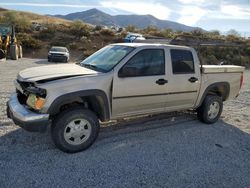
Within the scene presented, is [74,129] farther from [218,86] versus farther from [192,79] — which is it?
[218,86]

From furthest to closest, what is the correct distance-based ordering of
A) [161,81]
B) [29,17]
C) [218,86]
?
[29,17] → [218,86] → [161,81]

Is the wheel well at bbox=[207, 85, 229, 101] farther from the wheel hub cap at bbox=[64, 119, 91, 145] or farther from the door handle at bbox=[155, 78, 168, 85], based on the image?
the wheel hub cap at bbox=[64, 119, 91, 145]

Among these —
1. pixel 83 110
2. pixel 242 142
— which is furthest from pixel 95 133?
pixel 242 142

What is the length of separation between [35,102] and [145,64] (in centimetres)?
A: 217

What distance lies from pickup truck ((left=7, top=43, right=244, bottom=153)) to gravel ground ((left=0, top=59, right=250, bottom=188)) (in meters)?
0.42

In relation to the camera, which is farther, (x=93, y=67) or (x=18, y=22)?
(x=18, y=22)

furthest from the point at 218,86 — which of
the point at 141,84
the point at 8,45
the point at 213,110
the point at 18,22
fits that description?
the point at 18,22

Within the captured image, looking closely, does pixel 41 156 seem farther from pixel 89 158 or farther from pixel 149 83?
pixel 149 83

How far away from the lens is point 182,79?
5961mm

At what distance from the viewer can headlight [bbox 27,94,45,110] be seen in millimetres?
4434

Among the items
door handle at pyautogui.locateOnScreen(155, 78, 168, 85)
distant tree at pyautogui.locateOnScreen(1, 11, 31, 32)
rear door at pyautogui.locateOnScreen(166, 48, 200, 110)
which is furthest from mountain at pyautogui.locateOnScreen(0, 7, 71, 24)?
door handle at pyautogui.locateOnScreen(155, 78, 168, 85)

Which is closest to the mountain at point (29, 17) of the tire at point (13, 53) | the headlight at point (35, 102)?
the tire at point (13, 53)

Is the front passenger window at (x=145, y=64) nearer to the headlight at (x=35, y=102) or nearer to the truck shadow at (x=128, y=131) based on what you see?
the truck shadow at (x=128, y=131)

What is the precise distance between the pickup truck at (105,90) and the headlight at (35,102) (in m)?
0.02
